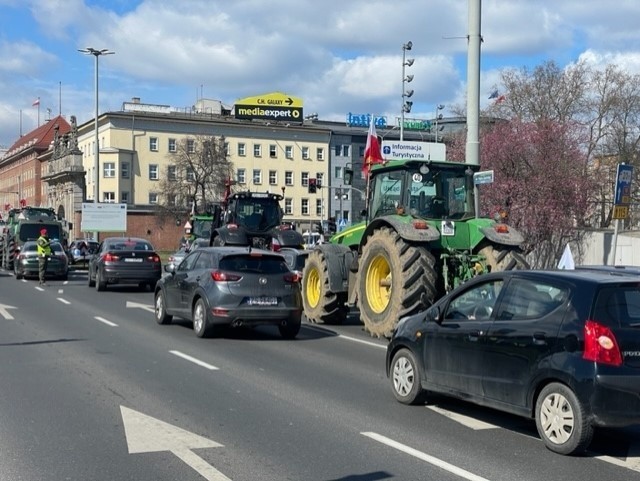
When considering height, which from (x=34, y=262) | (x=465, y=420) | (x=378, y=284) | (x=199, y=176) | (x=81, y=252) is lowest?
(x=465, y=420)

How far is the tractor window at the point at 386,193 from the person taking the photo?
49.3 ft

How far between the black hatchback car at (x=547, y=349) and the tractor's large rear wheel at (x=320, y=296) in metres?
8.15

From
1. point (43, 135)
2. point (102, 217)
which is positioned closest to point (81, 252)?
point (102, 217)

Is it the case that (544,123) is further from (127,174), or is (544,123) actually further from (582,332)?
(127,174)

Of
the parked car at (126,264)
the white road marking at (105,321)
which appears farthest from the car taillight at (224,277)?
the parked car at (126,264)

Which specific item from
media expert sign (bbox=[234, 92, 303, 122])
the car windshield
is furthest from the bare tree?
the car windshield

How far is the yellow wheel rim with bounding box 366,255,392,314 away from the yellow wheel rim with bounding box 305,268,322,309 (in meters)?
2.53

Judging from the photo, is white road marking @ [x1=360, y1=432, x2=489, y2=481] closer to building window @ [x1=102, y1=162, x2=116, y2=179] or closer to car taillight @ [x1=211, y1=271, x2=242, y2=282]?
car taillight @ [x1=211, y1=271, x2=242, y2=282]

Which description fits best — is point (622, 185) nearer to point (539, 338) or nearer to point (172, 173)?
point (539, 338)

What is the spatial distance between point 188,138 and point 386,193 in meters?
78.6

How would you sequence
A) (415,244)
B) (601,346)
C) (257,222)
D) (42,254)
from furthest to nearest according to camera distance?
1. (42,254)
2. (257,222)
3. (415,244)
4. (601,346)

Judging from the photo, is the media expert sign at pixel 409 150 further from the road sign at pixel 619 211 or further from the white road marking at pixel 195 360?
the white road marking at pixel 195 360

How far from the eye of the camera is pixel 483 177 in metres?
14.7

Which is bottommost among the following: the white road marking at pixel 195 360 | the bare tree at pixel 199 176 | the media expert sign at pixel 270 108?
the white road marking at pixel 195 360
